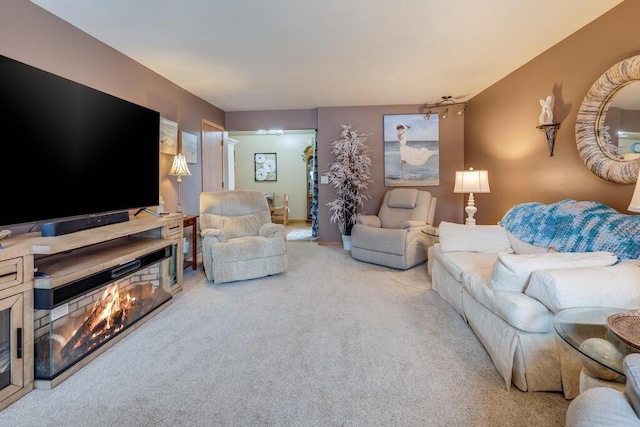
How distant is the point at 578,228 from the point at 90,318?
329 cm

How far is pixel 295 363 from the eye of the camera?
177 centimetres

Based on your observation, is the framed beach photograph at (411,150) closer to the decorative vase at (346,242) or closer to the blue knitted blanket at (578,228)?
the decorative vase at (346,242)

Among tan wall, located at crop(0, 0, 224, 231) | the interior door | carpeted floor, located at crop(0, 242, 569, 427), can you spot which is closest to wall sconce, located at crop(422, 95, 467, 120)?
carpeted floor, located at crop(0, 242, 569, 427)

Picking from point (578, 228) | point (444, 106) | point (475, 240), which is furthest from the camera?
point (444, 106)

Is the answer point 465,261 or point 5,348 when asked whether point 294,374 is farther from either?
point 465,261

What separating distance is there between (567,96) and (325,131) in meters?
3.17

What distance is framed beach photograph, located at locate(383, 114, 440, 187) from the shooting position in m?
4.85

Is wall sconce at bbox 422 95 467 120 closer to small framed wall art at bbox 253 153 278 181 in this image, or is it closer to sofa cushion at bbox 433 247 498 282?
sofa cushion at bbox 433 247 498 282

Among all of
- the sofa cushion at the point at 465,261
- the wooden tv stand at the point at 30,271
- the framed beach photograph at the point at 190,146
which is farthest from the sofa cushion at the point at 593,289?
the framed beach photograph at the point at 190,146

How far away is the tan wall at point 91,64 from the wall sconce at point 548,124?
12.2 feet

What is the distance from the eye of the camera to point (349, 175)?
4648 millimetres

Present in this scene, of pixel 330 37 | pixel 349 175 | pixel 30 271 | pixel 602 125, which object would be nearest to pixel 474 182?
pixel 602 125

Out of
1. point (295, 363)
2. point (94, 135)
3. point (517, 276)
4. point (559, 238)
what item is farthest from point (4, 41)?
point (559, 238)

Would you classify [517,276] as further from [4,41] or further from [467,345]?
[4,41]
